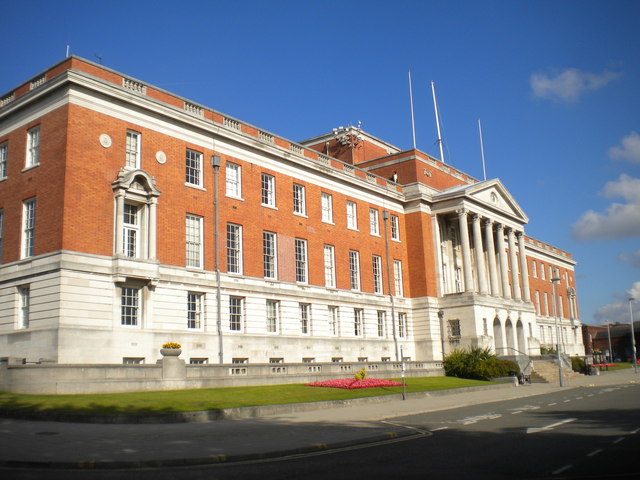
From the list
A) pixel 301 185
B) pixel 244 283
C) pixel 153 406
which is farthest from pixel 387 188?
pixel 153 406

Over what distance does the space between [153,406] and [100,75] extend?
19.8 m

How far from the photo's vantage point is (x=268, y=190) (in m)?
43.9

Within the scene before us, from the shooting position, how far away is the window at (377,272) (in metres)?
53.8

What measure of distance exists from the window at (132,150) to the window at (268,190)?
1046 cm

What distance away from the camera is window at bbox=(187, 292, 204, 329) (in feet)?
119

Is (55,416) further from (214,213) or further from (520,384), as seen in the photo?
(520,384)

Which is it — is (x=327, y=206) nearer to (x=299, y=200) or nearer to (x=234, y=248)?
(x=299, y=200)

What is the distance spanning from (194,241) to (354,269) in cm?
1766

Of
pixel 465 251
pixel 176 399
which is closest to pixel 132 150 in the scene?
pixel 176 399

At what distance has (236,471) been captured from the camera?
477 inches

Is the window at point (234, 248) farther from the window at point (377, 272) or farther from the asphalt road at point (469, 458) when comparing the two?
the asphalt road at point (469, 458)

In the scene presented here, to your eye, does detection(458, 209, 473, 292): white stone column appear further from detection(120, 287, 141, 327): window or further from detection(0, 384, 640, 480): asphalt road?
detection(0, 384, 640, 480): asphalt road

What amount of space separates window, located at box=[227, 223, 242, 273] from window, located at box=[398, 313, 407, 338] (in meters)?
20.1

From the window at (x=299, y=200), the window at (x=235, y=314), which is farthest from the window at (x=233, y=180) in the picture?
the window at (x=235, y=314)
